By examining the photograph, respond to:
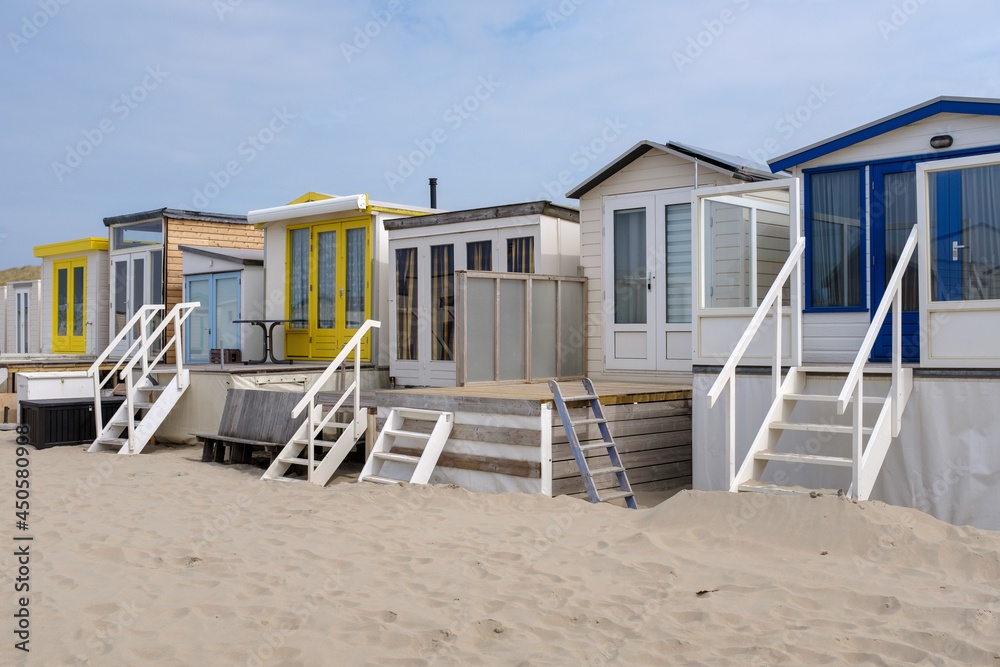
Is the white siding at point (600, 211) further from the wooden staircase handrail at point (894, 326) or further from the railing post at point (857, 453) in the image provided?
the railing post at point (857, 453)

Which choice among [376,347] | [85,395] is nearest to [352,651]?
[376,347]

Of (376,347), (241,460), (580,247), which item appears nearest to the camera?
(241,460)

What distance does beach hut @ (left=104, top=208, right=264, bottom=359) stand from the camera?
16234 millimetres

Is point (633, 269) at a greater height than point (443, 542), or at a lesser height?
greater

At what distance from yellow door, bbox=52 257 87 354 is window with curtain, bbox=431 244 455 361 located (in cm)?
1033

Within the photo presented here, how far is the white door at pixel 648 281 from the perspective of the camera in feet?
31.2

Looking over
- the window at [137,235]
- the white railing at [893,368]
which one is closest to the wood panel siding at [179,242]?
the window at [137,235]

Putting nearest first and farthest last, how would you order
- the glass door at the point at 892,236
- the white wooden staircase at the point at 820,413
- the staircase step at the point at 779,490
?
the staircase step at the point at 779,490 < the white wooden staircase at the point at 820,413 < the glass door at the point at 892,236

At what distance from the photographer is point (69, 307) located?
19109mm

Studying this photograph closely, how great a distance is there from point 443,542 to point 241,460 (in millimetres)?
4734

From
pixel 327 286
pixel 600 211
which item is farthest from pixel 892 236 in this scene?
pixel 327 286

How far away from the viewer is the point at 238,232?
17469 mm

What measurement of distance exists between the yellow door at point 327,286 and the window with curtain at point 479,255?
1929mm

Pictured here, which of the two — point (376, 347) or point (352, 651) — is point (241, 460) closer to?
point (376, 347)
